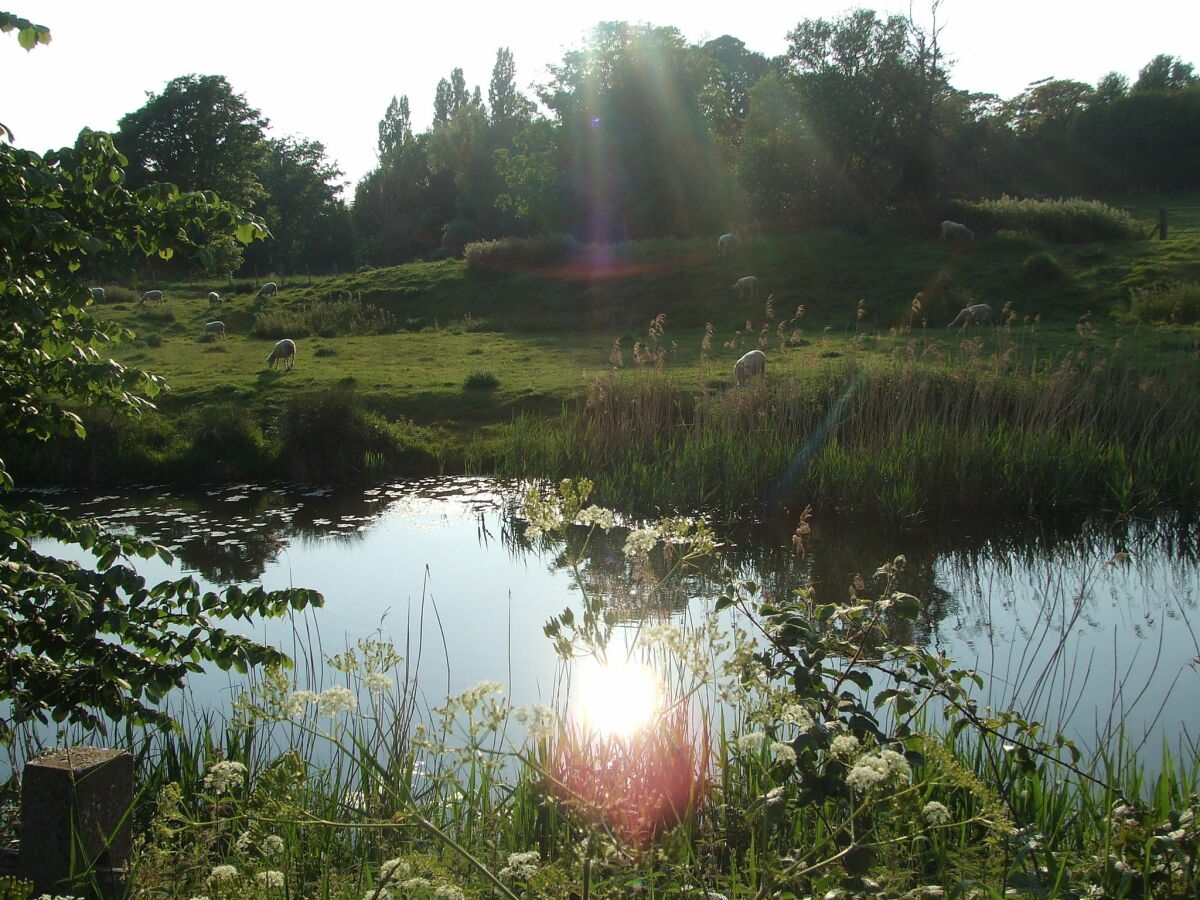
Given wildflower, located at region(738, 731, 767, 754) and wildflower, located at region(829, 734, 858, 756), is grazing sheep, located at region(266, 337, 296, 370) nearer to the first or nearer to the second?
wildflower, located at region(738, 731, 767, 754)

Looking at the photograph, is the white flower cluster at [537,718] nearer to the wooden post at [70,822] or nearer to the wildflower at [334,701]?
the wildflower at [334,701]

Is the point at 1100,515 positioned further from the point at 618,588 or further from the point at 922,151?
the point at 922,151

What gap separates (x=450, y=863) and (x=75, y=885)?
1186 millimetres

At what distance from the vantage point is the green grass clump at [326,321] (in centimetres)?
3031

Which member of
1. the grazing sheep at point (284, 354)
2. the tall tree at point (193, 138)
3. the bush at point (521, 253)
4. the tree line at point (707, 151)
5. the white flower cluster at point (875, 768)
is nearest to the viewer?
the white flower cluster at point (875, 768)

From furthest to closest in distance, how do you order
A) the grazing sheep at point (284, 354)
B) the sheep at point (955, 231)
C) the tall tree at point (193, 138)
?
the tall tree at point (193, 138), the sheep at point (955, 231), the grazing sheep at point (284, 354)

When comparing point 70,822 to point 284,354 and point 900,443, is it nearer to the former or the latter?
point 900,443

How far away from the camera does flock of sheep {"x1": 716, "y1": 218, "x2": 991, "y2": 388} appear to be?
16625mm

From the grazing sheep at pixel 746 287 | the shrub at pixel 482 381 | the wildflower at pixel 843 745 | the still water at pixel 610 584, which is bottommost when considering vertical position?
the still water at pixel 610 584

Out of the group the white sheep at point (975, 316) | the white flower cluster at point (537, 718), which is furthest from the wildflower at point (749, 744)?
the white sheep at point (975, 316)

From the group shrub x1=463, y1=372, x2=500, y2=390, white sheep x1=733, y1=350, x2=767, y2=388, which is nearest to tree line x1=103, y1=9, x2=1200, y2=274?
shrub x1=463, y1=372, x2=500, y2=390

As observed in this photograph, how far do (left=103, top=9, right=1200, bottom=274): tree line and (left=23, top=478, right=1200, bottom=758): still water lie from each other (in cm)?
2175

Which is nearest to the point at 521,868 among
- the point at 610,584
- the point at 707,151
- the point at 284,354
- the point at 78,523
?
the point at 78,523

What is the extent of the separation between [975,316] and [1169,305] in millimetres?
4278
